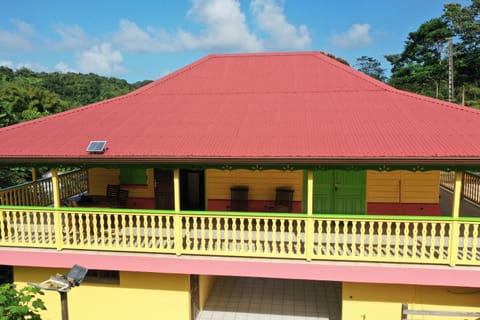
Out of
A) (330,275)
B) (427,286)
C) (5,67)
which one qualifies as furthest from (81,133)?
(5,67)

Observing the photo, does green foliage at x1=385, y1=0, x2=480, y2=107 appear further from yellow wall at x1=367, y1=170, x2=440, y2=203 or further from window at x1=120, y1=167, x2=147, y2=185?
window at x1=120, y1=167, x2=147, y2=185

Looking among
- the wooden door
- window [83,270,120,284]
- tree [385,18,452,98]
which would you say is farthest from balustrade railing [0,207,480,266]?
tree [385,18,452,98]

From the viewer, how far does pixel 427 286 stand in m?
7.00

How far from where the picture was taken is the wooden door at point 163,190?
421 inches

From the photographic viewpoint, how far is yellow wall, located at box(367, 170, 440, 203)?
30.3 feet

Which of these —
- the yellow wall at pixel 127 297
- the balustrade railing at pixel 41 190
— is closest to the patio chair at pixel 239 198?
the yellow wall at pixel 127 297

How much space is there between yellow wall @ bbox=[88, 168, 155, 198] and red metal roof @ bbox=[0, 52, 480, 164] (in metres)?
2.31

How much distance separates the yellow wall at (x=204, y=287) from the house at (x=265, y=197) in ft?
0.34

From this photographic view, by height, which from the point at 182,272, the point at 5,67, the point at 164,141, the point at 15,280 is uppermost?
the point at 5,67

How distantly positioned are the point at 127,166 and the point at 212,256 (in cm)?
271

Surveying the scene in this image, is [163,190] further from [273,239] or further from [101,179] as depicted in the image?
[273,239]

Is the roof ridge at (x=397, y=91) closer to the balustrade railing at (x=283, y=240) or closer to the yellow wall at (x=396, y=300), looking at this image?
the balustrade railing at (x=283, y=240)

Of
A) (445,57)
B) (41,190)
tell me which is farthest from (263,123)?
(445,57)

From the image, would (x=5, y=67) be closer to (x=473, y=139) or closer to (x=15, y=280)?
(x=15, y=280)
